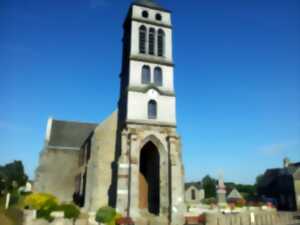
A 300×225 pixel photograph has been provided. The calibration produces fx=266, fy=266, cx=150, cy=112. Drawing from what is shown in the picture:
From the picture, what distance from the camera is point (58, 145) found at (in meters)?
35.2

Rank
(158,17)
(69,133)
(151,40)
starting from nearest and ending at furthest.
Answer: (151,40)
(158,17)
(69,133)

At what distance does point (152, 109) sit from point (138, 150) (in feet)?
16.3

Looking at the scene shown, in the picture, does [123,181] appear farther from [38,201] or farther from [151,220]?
[38,201]

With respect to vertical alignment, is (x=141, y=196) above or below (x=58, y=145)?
below

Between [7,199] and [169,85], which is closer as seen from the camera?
[7,199]

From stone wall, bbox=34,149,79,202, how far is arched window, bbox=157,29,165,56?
55.7 feet

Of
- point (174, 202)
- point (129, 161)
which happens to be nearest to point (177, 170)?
point (174, 202)

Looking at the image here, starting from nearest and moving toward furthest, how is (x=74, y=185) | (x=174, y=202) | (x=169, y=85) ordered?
(x=174, y=202) < (x=169, y=85) < (x=74, y=185)

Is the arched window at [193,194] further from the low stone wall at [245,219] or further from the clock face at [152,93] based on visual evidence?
the clock face at [152,93]

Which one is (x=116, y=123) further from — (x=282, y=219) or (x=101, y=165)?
(x=282, y=219)

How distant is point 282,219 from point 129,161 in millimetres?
16229

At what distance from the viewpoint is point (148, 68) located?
96.1 feet

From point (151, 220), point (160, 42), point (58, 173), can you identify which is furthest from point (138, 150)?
point (58, 173)

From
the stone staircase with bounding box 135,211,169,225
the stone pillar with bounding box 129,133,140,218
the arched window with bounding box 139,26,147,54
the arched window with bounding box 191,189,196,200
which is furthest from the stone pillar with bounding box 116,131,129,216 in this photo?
the arched window with bounding box 191,189,196,200
